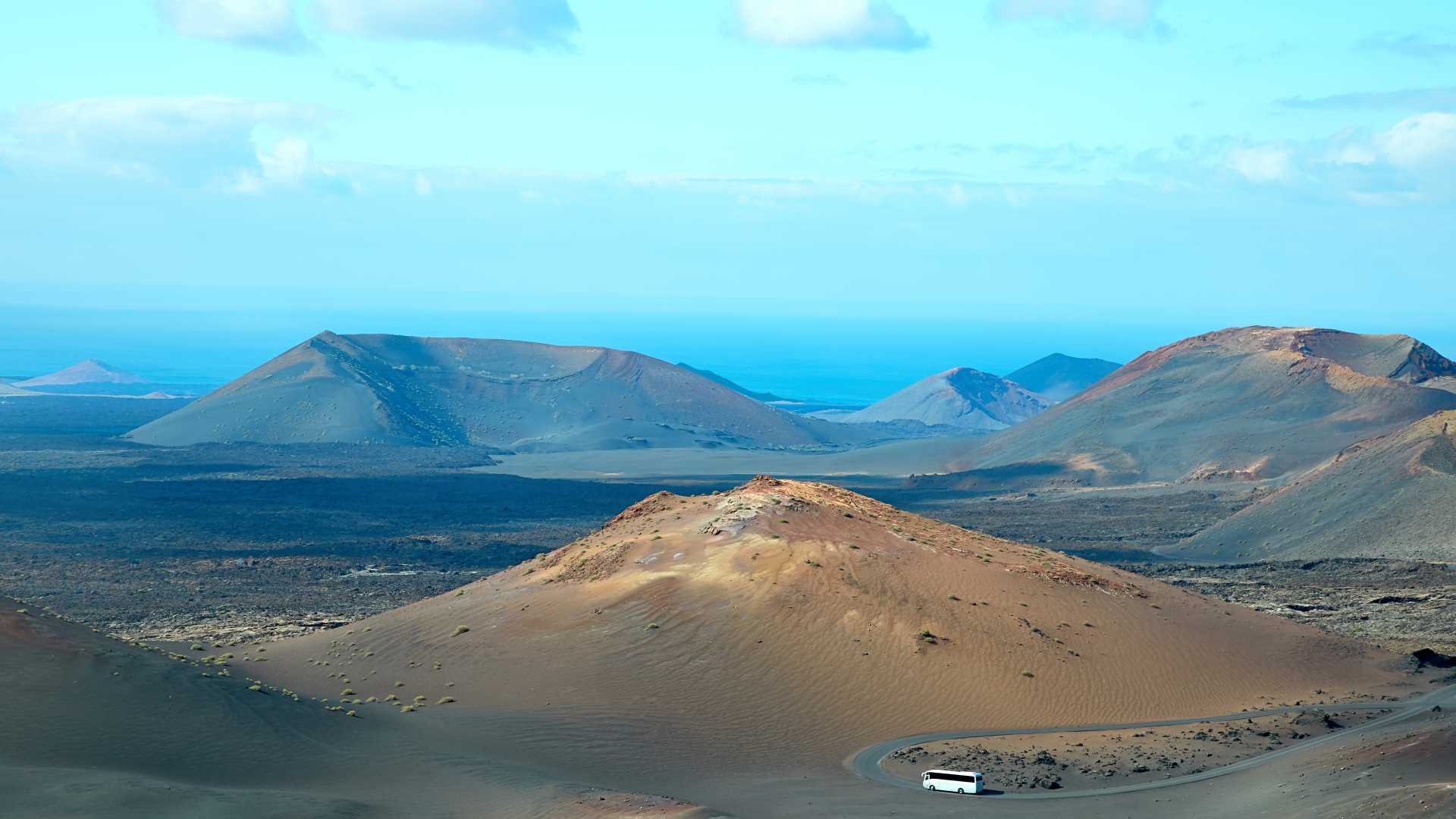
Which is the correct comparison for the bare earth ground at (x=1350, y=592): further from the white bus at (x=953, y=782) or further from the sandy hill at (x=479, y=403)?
the sandy hill at (x=479, y=403)

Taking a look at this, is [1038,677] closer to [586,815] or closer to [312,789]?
[586,815]

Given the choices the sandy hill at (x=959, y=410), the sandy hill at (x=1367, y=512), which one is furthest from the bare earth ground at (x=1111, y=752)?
the sandy hill at (x=959, y=410)

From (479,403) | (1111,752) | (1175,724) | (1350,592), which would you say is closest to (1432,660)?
(1175,724)

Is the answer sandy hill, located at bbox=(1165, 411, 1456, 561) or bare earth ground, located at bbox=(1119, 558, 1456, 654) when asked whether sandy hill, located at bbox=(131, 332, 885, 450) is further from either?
bare earth ground, located at bbox=(1119, 558, 1456, 654)

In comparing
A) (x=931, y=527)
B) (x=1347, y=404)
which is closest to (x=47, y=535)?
(x=931, y=527)

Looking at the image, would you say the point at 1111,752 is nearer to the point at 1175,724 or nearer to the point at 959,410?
the point at 1175,724
